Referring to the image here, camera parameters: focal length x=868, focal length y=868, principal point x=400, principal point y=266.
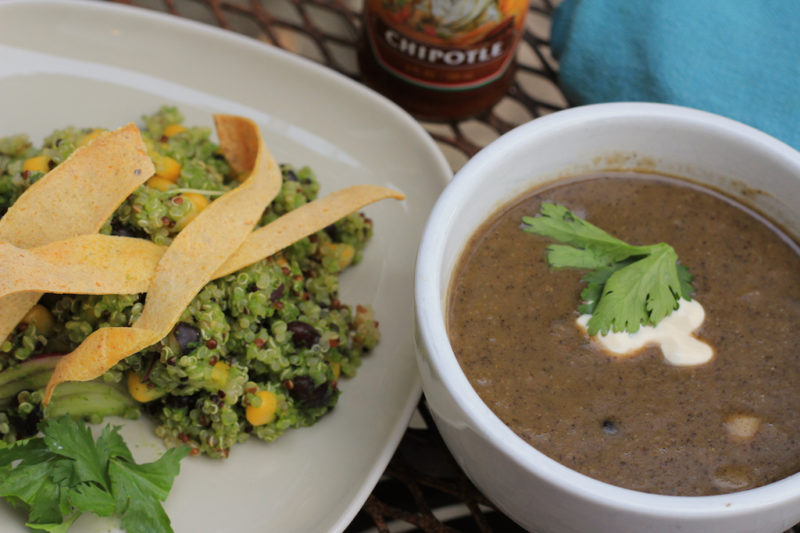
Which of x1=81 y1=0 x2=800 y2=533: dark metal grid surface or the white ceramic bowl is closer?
the white ceramic bowl

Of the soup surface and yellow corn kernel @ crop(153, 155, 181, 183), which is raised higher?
yellow corn kernel @ crop(153, 155, 181, 183)

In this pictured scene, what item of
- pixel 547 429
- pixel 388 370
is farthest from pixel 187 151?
pixel 547 429

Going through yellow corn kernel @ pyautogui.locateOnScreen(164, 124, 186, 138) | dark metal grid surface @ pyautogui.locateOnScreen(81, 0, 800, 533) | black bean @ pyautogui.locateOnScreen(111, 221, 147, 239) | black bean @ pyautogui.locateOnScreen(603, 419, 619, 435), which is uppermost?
black bean @ pyautogui.locateOnScreen(111, 221, 147, 239)

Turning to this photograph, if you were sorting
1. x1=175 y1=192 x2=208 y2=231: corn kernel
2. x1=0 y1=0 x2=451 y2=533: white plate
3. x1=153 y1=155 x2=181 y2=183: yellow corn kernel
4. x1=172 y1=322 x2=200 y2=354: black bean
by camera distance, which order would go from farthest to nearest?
x1=0 y1=0 x2=451 y2=533: white plate, x1=153 y1=155 x2=181 y2=183: yellow corn kernel, x1=175 y1=192 x2=208 y2=231: corn kernel, x1=172 y1=322 x2=200 y2=354: black bean

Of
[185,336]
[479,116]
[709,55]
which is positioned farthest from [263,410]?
[709,55]

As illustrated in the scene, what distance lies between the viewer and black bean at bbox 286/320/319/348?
1.48 meters

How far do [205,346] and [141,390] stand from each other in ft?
0.48

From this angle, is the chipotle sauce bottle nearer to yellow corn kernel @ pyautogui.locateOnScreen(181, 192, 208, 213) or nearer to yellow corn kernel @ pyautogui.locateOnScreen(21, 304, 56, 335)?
yellow corn kernel @ pyautogui.locateOnScreen(181, 192, 208, 213)

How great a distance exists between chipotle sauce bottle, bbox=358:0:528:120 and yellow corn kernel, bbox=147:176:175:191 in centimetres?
65

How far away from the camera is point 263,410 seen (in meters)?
1.43

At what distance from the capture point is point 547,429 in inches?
49.9

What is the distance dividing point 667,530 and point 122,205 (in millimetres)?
999

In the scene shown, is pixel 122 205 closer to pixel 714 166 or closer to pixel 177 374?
pixel 177 374

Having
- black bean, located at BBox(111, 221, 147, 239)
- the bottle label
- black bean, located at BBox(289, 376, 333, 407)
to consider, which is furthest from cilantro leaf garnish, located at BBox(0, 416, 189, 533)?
the bottle label
